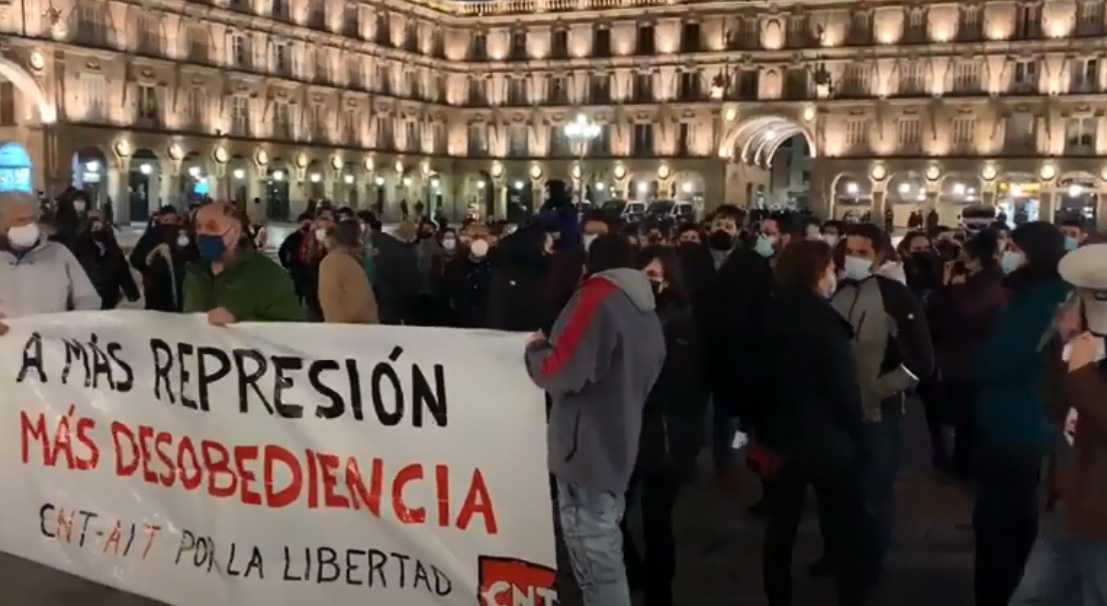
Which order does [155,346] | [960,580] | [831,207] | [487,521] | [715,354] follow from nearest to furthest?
[487,521]
[155,346]
[960,580]
[715,354]
[831,207]

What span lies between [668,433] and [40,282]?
11.1 ft

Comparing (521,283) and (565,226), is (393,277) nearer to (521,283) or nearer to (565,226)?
(521,283)

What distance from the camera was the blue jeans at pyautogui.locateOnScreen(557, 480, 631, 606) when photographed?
4.38m

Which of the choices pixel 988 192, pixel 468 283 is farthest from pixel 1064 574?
pixel 988 192

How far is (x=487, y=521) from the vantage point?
4.62m

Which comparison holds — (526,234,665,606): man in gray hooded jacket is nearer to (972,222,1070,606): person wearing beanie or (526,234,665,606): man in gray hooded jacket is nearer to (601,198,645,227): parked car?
(972,222,1070,606): person wearing beanie

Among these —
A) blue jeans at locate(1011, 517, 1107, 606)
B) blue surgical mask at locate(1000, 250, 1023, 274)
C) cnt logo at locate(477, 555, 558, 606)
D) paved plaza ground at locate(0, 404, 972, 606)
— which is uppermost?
blue surgical mask at locate(1000, 250, 1023, 274)

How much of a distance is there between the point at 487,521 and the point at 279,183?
2077 inches

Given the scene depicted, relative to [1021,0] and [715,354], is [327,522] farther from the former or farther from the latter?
[1021,0]

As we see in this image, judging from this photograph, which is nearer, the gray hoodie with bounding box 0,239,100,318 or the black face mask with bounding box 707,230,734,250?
the gray hoodie with bounding box 0,239,100,318

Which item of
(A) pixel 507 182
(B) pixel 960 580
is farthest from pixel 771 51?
(B) pixel 960 580

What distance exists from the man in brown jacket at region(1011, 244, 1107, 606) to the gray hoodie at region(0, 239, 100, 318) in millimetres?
4807

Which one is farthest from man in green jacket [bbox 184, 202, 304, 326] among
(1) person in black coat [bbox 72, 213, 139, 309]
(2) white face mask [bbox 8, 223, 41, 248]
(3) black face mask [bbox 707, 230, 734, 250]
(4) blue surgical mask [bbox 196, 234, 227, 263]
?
(1) person in black coat [bbox 72, 213, 139, 309]

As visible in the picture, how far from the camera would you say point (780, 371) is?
4.91m
